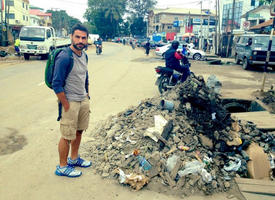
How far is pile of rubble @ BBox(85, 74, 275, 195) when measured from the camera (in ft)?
11.5

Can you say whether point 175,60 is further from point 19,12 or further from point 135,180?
point 19,12

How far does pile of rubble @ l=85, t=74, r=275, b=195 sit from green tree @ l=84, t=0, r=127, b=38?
74919 millimetres

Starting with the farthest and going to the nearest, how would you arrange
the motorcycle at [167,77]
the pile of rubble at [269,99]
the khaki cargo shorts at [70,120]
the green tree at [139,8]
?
the green tree at [139,8]
the motorcycle at [167,77]
the pile of rubble at [269,99]
the khaki cargo shorts at [70,120]

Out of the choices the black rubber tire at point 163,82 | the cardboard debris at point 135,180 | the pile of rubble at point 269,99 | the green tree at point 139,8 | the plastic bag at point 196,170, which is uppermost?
the green tree at point 139,8

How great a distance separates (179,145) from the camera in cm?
403

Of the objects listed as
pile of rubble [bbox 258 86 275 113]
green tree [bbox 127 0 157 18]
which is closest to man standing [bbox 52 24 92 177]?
pile of rubble [bbox 258 86 275 113]

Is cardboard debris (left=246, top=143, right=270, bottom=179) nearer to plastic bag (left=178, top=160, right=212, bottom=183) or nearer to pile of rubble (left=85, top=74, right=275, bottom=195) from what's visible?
pile of rubble (left=85, top=74, right=275, bottom=195)

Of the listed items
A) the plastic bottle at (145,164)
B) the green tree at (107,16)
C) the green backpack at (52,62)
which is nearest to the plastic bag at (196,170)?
the plastic bottle at (145,164)

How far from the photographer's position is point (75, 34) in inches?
126

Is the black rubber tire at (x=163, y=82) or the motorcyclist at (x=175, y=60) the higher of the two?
the motorcyclist at (x=175, y=60)

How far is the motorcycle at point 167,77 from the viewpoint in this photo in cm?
853

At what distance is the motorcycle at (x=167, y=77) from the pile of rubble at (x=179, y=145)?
294 cm

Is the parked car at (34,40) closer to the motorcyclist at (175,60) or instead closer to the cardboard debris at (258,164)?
the motorcyclist at (175,60)

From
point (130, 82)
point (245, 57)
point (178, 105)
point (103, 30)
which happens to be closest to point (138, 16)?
point (103, 30)
